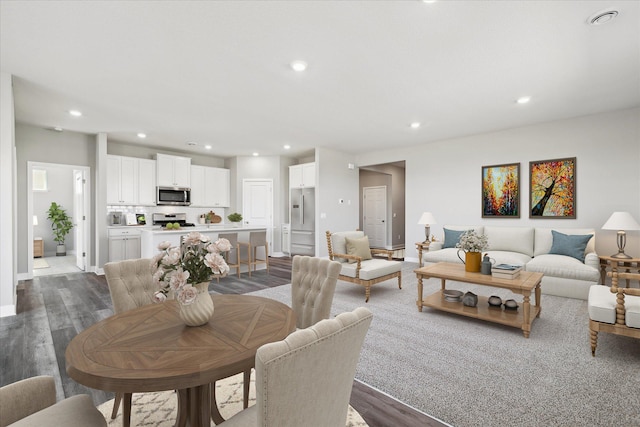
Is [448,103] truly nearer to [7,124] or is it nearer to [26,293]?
[7,124]

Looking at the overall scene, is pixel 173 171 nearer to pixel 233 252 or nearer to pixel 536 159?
pixel 233 252

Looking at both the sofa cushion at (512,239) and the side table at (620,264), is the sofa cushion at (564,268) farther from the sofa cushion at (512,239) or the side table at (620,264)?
the sofa cushion at (512,239)

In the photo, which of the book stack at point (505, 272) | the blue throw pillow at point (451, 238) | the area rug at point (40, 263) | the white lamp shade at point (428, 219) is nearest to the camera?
the book stack at point (505, 272)

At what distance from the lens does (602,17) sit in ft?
8.14

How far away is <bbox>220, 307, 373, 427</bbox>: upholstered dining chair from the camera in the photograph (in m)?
0.76

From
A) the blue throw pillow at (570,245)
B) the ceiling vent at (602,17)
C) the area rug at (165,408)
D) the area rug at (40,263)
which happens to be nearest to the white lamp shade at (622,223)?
the blue throw pillow at (570,245)

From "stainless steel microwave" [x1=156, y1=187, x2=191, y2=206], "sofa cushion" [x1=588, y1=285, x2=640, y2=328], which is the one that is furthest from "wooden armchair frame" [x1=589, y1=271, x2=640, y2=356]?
"stainless steel microwave" [x1=156, y1=187, x2=191, y2=206]

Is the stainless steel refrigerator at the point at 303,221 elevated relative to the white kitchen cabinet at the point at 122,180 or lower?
lower

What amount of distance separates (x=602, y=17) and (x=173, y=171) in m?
7.69

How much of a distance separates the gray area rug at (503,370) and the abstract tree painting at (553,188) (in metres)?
2.45

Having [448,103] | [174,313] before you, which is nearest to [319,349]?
[174,313]

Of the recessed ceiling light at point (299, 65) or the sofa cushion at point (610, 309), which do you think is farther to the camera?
the recessed ceiling light at point (299, 65)

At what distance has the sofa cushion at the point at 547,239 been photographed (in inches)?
188

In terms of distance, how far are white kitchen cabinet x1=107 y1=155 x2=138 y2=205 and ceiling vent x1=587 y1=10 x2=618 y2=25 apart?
7.73 meters
